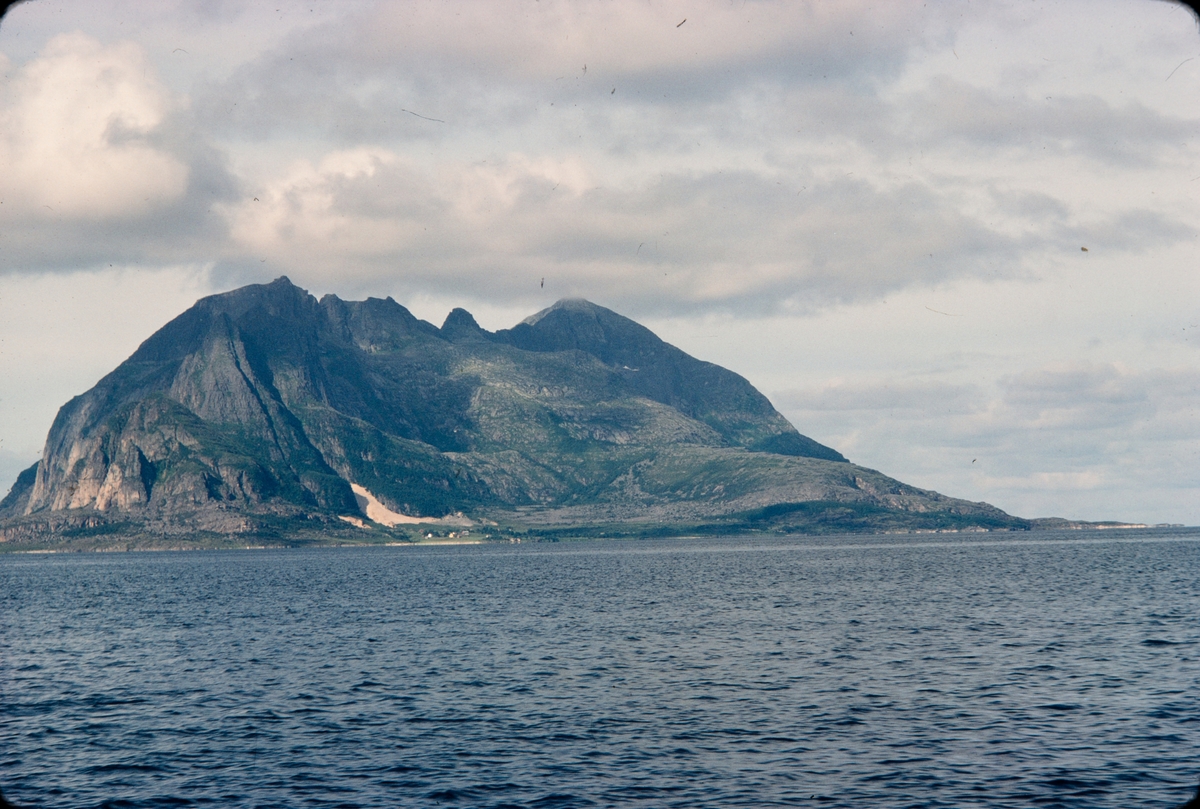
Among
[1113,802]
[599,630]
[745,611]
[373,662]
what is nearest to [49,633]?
[373,662]

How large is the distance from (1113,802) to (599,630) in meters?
67.2

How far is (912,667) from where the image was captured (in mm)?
74812

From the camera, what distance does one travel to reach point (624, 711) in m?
61.6

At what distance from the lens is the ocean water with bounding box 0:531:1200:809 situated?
45969mm

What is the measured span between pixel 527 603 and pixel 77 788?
9921 cm

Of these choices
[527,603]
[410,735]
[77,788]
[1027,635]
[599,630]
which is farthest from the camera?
[527,603]

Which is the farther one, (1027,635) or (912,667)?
(1027,635)

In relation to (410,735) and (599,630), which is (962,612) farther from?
(410,735)

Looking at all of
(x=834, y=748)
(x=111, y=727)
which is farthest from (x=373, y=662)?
(x=834, y=748)

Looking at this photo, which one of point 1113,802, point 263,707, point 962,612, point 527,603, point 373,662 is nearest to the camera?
point 1113,802

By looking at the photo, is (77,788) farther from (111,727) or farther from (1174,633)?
(1174,633)

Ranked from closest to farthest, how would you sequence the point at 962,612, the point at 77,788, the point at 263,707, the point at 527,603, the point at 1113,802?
the point at 1113,802
the point at 77,788
the point at 263,707
the point at 962,612
the point at 527,603

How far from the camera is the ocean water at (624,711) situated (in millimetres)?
45969

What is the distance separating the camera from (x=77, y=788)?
48.3 metres
